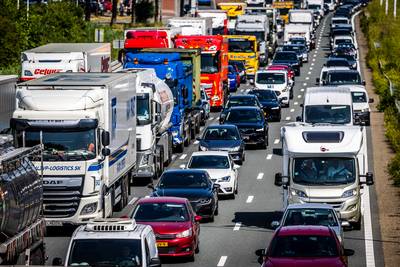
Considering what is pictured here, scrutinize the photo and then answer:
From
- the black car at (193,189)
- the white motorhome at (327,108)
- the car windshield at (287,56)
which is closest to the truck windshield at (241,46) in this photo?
the car windshield at (287,56)

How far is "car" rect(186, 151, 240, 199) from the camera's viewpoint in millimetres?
41344

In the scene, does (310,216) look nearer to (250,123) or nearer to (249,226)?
(249,226)

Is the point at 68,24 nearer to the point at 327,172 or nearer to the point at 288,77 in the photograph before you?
the point at 288,77

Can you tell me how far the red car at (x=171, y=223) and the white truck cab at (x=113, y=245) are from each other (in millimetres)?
5125

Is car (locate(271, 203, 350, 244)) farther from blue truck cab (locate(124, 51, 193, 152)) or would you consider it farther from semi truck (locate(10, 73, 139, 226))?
blue truck cab (locate(124, 51, 193, 152))

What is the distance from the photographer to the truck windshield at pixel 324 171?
34.7m

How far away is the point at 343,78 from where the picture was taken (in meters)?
64.7

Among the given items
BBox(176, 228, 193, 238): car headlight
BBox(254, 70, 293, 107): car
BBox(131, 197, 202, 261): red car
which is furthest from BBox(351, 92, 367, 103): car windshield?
BBox(176, 228, 193, 238): car headlight

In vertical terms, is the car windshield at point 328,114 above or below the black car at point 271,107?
above

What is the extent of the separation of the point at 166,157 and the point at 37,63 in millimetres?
5442

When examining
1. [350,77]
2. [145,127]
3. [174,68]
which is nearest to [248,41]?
[350,77]

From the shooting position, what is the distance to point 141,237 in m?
24.4

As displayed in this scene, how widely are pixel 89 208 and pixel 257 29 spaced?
60396 mm

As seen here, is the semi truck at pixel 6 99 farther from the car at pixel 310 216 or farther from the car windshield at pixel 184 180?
the car at pixel 310 216
